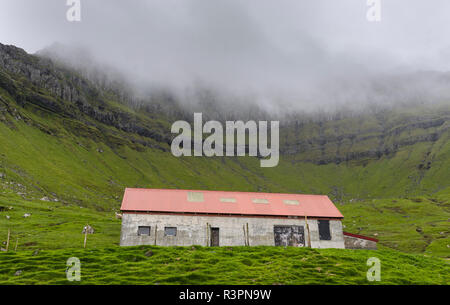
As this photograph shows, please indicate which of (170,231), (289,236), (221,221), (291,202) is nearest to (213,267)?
(170,231)

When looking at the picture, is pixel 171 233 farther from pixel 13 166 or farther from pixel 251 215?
pixel 13 166

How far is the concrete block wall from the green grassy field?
752 centimetres

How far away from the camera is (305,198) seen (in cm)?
6134

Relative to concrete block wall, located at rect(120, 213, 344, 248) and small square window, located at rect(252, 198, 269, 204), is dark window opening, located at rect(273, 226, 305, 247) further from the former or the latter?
small square window, located at rect(252, 198, 269, 204)

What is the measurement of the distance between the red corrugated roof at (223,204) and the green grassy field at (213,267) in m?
10.3

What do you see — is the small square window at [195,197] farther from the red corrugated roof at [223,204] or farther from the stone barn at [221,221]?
the red corrugated roof at [223,204]

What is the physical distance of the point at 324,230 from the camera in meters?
55.9

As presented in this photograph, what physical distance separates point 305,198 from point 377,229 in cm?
9768

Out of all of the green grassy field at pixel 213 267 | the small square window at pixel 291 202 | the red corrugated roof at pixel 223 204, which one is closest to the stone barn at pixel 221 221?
the red corrugated roof at pixel 223 204

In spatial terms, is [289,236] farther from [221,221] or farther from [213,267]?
[213,267]

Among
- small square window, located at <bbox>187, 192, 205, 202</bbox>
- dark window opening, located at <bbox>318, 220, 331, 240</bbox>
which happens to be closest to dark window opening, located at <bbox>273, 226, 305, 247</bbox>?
dark window opening, located at <bbox>318, 220, 331, 240</bbox>

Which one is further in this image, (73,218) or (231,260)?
(73,218)

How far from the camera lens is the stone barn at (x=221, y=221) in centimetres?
5056
